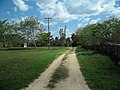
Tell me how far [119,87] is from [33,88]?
3565 mm

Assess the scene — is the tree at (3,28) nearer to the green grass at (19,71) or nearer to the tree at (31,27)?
the tree at (31,27)

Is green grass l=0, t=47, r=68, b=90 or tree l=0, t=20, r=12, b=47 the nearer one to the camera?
green grass l=0, t=47, r=68, b=90

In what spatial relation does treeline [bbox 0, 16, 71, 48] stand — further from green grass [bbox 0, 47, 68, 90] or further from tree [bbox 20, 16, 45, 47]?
green grass [bbox 0, 47, 68, 90]

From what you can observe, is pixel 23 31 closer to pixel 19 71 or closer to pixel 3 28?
pixel 3 28

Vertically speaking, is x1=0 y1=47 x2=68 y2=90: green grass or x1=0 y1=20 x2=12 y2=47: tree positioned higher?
x1=0 y1=20 x2=12 y2=47: tree

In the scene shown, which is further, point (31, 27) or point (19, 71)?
point (31, 27)

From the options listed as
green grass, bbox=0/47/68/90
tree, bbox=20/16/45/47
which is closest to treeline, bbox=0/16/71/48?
tree, bbox=20/16/45/47

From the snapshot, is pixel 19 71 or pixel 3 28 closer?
pixel 19 71

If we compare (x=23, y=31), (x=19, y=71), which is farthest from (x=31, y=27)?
(x=19, y=71)

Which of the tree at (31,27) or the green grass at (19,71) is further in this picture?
the tree at (31,27)

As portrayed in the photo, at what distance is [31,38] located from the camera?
83625mm

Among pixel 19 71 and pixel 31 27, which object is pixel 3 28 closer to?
pixel 31 27

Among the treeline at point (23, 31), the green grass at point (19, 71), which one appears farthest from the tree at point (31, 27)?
the green grass at point (19, 71)

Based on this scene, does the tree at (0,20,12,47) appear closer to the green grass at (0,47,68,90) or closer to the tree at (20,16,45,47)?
the tree at (20,16,45,47)
